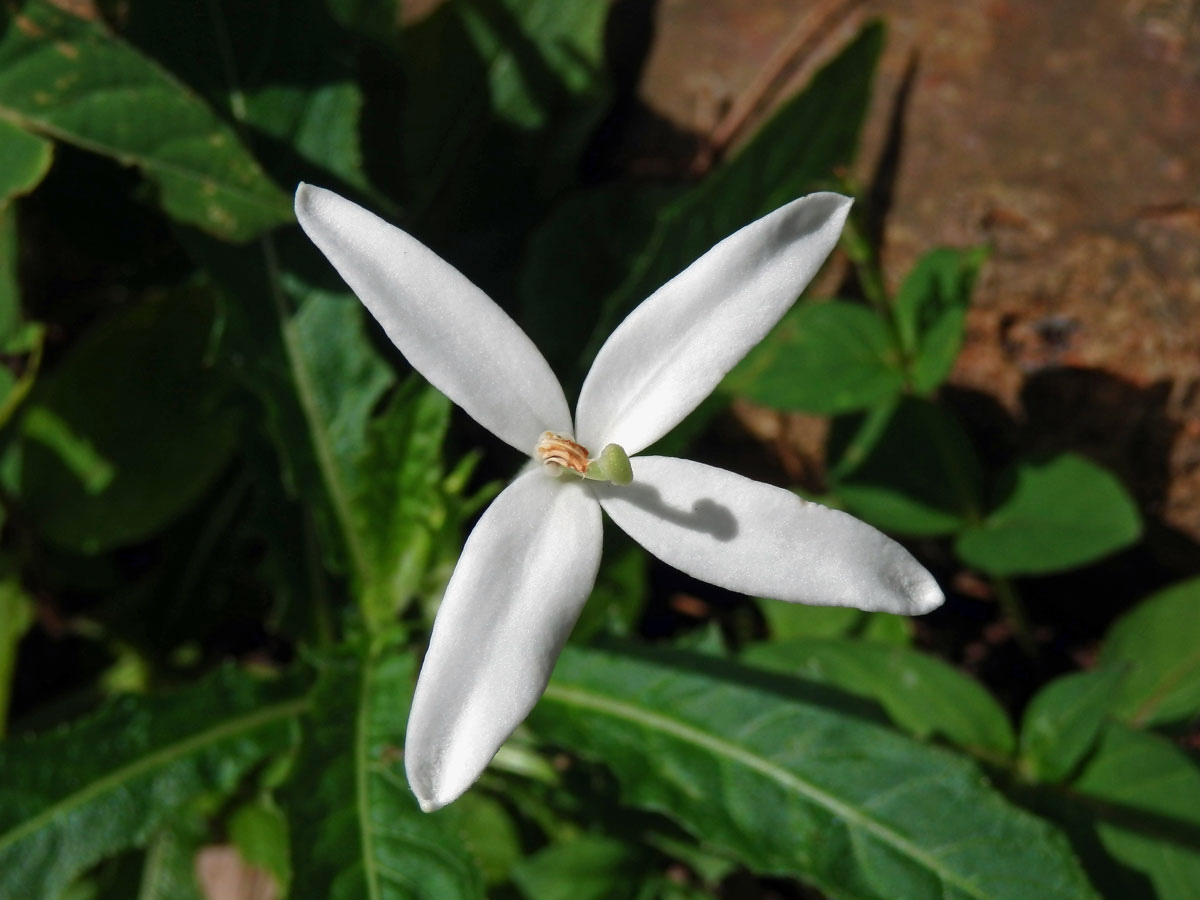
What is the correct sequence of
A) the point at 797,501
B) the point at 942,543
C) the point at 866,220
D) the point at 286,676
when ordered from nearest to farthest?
the point at 797,501, the point at 286,676, the point at 866,220, the point at 942,543

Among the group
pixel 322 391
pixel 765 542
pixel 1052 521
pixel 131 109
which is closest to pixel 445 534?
pixel 322 391

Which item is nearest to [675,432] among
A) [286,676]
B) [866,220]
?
[866,220]

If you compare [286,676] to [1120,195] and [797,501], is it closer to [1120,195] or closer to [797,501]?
[797,501]

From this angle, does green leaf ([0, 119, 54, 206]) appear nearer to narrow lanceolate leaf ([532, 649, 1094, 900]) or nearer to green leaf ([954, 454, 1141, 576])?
narrow lanceolate leaf ([532, 649, 1094, 900])

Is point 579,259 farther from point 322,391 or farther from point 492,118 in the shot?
point 322,391

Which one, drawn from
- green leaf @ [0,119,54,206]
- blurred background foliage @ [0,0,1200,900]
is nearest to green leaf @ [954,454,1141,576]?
blurred background foliage @ [0,0,1200,900]

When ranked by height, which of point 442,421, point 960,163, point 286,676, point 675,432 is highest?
point 960,163

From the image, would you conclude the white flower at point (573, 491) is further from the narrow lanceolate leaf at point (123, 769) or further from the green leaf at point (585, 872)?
the green leaf at point (585, 872)
